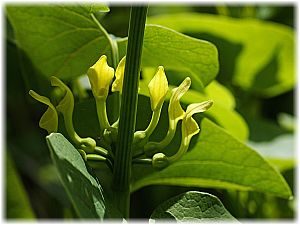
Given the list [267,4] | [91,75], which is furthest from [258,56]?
[91,75]

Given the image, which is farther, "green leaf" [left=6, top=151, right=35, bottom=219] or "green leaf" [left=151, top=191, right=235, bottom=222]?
"green leaf" [left=6, top=151, right=35, bottom=219]

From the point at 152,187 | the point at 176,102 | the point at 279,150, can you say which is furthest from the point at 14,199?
the point at 176,102

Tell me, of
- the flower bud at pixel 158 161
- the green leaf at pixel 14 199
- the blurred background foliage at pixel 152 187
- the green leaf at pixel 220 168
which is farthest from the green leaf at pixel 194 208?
the green leaf at pixel 14 199


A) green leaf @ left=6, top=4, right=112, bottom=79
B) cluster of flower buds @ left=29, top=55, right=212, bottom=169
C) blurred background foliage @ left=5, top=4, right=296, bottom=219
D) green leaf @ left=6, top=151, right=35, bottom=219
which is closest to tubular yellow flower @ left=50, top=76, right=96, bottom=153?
cluster of flower buds @ left=29, top=55, right=212, bottom=169

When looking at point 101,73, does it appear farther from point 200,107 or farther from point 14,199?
point 14,199

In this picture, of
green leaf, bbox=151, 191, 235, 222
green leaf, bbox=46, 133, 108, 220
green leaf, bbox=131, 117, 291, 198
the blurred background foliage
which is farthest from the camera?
the blurred background foliage

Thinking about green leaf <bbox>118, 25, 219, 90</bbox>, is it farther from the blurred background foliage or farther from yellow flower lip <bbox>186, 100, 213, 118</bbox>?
the blurred background foliage

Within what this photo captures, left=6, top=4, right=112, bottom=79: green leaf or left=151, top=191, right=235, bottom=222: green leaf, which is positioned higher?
left=6, top=4, right=112, bottom=79: green leaf

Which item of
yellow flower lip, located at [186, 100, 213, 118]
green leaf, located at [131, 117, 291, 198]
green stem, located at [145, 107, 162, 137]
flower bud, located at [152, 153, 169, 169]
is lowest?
green leaf, located at [131, 117, 291, 198]
